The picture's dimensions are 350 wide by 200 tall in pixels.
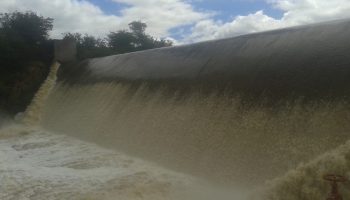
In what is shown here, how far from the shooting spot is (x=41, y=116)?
12977 millimetres

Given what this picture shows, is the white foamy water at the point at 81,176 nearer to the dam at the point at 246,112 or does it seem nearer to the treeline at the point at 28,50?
the dam at the point at 246,112

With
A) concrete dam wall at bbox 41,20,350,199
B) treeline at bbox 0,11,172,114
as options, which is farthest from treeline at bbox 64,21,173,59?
concrete dam wall at bbox 41,20,350,199

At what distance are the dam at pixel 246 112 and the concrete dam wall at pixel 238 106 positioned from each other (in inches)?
0.6

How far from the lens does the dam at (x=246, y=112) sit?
470 centimetres

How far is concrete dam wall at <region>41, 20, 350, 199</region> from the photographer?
4.98m

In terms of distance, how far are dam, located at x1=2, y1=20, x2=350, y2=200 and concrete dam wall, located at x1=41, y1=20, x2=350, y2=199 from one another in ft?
0.05

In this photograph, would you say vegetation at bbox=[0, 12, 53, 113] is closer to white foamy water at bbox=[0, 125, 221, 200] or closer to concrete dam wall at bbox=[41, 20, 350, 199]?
concrete dam wall at bbox=[41, 20, 350, 199]

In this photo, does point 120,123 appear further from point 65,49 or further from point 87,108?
point 65,49

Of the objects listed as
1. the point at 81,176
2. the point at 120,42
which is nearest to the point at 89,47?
the point at 120,42

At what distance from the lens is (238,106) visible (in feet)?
20.2

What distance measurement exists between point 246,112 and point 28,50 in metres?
11.7

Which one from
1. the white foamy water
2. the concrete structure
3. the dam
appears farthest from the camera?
the concrete structure

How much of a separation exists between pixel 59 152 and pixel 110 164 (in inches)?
67.4

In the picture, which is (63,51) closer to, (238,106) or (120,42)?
(120,42)
